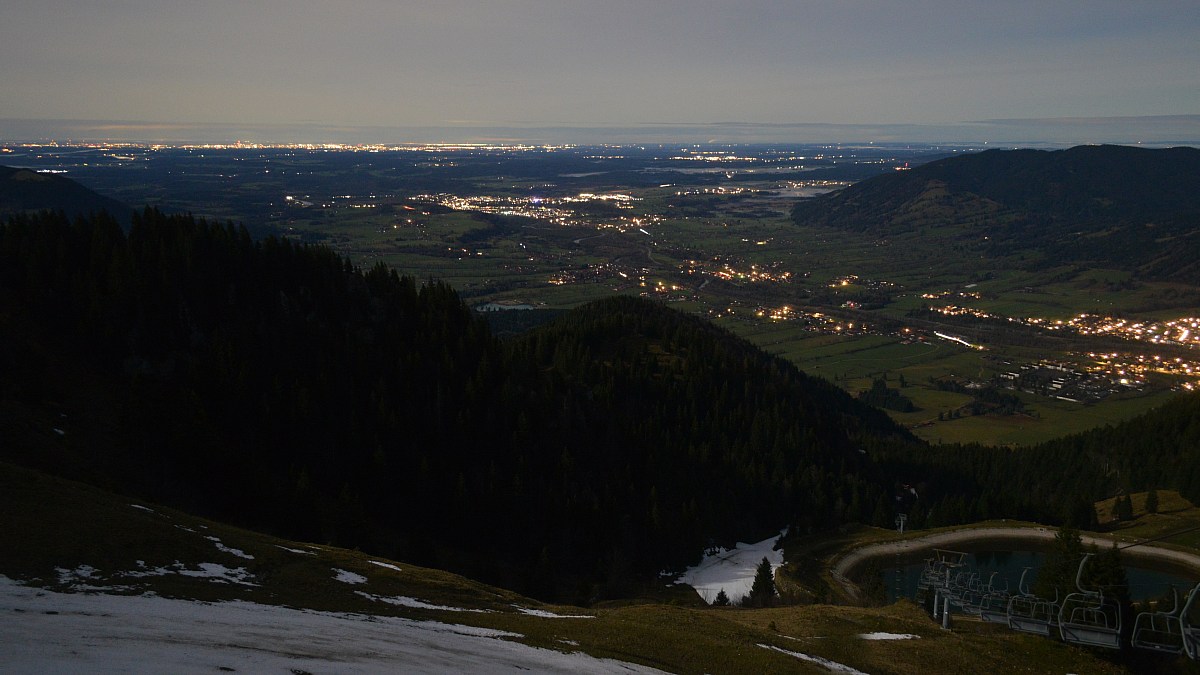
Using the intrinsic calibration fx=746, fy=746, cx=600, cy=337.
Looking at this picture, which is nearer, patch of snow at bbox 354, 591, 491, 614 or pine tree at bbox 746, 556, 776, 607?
patch of snow at bbox 354, 591, 491, 614

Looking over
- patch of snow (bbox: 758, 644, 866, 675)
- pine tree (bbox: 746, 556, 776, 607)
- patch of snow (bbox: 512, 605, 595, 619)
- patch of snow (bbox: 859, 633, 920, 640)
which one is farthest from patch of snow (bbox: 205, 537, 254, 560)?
pine tree (bbox: 746, 556, 776, 607)

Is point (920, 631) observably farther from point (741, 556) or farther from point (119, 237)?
point (119, 237)

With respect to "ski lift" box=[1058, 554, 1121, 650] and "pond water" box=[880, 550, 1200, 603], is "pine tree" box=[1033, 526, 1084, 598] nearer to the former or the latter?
"ski lift" box=[1058, 554, 1121, 650]

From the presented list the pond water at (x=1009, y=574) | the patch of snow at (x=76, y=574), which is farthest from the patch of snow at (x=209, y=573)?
the pond water at (x=1009, y=574)

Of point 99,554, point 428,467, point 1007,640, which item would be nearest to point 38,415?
point 99,554

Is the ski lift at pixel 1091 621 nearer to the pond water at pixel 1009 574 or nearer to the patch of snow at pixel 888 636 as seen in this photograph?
the patch of snow at pixel 888 636

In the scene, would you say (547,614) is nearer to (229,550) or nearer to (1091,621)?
(229,550)

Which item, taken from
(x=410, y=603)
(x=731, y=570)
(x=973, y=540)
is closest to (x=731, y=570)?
(x=731, y=570)

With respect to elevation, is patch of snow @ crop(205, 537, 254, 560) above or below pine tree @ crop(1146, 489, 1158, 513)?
above
